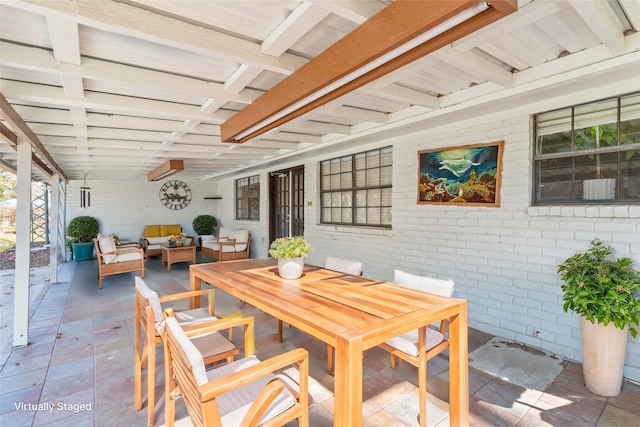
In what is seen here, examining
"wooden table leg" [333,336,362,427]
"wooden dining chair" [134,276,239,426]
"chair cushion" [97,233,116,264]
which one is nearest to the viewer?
"wooden table leg" [333,336,362,427]

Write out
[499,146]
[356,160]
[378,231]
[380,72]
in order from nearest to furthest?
[380,72] < [499,146] < [378,231] < [356,160]

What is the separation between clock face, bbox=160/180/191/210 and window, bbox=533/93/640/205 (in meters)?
10.1

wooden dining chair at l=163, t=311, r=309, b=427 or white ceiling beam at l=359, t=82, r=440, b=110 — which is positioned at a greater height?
white ceiling beam at l=359, t=82, r=440, b=110

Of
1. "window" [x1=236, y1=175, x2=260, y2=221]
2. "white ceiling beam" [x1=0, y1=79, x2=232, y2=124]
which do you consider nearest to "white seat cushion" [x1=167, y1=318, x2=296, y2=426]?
"white ceiling beam" [x1=0, y1=79, x2=232, y2=124]

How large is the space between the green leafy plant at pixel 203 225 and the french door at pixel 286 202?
3632mm

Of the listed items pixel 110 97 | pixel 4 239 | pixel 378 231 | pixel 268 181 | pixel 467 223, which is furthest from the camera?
pixel 4 239

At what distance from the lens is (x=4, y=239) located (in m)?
11.6

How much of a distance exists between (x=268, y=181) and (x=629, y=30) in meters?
6.55

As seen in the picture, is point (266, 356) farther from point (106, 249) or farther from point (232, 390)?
point (106, 249)

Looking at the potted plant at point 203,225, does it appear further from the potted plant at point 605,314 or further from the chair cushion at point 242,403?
the potted plant at point 605,314

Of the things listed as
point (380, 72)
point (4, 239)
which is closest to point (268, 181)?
point (380, 72)

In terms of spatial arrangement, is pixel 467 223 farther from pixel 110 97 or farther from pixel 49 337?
pixel 49 337

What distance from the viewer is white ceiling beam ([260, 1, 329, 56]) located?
5.30 ft

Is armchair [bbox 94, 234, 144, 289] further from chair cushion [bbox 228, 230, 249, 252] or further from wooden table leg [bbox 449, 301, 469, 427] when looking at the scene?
wooden table leg [bbox 449, 301, 469, 427]
